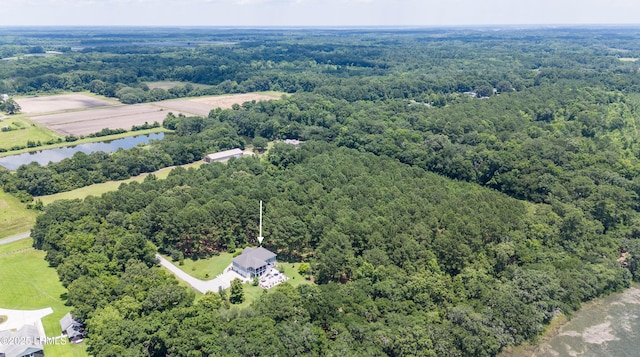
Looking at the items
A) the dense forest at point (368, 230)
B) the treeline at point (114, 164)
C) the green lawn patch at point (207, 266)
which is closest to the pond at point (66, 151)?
the treeline at point (114, 164)

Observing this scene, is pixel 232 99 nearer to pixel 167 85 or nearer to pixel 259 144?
pixel 167 85

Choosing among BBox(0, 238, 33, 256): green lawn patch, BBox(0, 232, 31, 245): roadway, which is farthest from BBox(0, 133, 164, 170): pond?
BBox(0, 238, 33, 256): green lawn patch

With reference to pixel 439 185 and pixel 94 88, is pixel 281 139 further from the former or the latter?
pixel 94 88

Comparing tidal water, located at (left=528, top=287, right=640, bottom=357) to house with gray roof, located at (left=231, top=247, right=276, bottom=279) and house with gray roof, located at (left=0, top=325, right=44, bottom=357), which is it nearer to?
house with gray roof, located at (left=231, top=247, right=276, bottom=279)

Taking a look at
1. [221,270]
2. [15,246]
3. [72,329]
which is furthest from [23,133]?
[72,329]

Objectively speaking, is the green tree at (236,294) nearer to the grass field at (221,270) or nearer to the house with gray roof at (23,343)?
the grass field at (221,270)

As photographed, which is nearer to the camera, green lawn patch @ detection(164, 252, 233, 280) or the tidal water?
the tidal water
